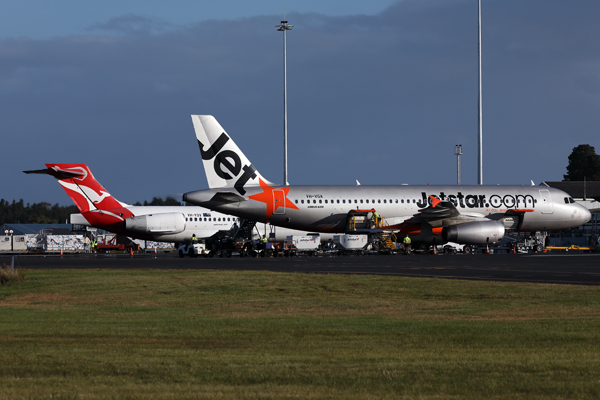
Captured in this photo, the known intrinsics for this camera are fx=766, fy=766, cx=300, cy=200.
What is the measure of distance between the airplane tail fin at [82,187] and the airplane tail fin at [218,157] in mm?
13153

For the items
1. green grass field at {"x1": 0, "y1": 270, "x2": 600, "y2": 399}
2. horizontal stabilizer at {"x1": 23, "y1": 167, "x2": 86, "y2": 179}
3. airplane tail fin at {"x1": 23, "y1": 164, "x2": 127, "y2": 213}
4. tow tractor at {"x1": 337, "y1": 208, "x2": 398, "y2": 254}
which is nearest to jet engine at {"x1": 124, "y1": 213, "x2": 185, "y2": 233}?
airplane tail fin at {"x1": 23, "y1": 164, "x2": 127, "y2": 213}

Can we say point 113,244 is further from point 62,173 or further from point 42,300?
point 42,300

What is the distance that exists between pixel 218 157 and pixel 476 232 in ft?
58.9

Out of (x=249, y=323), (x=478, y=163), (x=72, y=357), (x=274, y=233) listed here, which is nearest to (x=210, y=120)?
(x=274, y=233)

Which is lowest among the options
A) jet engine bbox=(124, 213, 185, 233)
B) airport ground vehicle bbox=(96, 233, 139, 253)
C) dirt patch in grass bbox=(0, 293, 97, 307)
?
dirt patch in grass bbox=(0, 293, 97, 307)

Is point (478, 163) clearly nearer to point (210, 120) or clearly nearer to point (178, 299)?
point (210, 120)

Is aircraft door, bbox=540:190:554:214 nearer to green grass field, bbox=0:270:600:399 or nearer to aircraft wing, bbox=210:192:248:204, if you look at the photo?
aircraft wing, bbox=210:192:248:204

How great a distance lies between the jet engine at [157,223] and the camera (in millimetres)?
60500

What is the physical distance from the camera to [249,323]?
14641 millimetres

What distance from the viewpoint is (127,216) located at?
61250 millimetres

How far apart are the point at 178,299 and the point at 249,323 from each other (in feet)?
19.8

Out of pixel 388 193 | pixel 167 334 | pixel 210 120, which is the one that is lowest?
pixel 167 334

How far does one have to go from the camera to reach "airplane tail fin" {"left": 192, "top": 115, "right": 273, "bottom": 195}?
5138 centimetres

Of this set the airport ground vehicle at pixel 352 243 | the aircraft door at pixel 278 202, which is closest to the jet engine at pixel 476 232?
the airport ground vehicle at pixel 352 243
